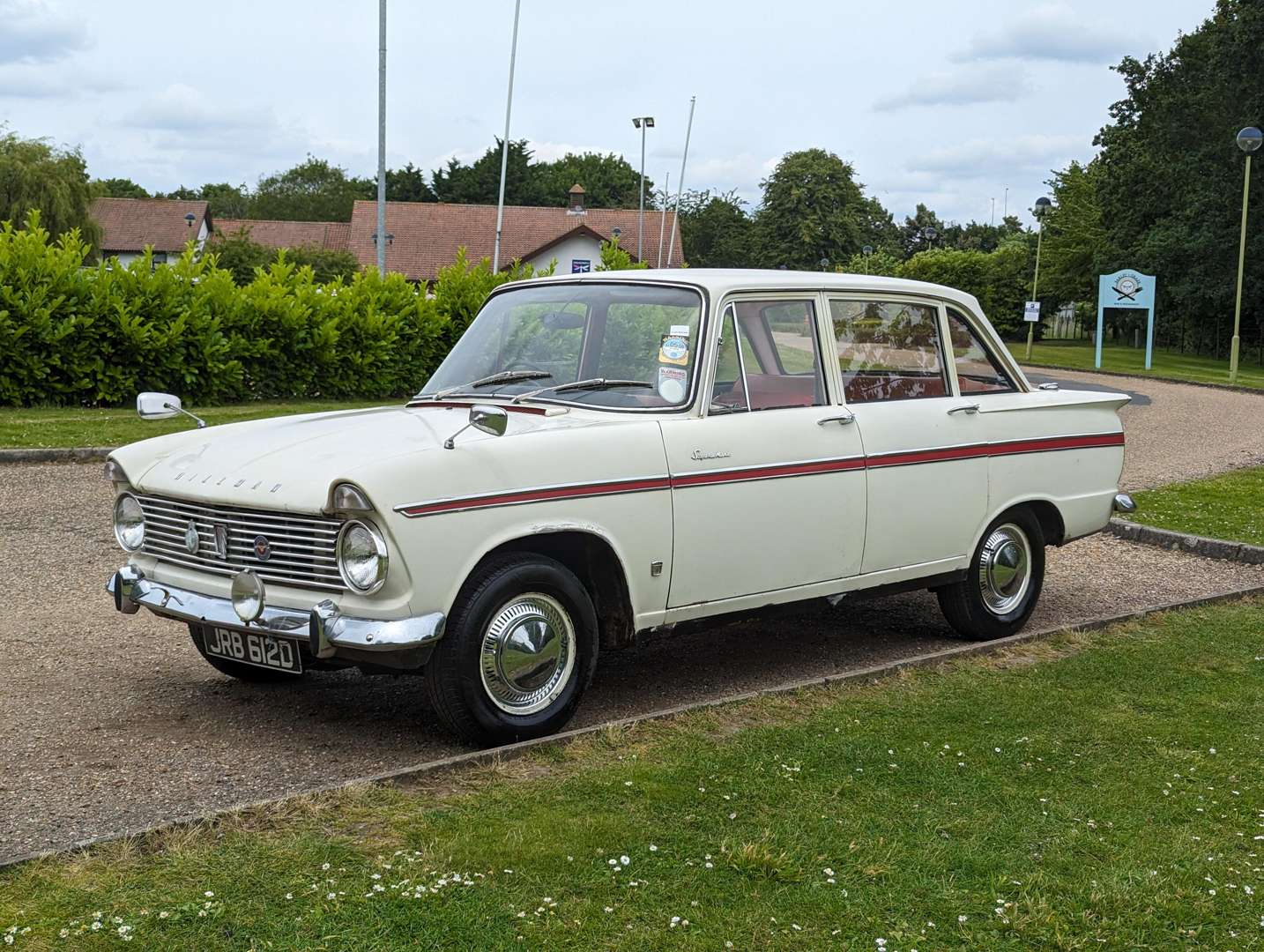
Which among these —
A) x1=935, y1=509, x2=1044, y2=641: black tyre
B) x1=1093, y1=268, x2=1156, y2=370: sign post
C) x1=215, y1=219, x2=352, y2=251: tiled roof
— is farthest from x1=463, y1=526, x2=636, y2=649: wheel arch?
x1=215, y1=219, x2=352, y2=251: tiled roof

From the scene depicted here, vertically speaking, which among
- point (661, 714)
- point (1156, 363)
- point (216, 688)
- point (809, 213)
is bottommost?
point (216, 688)

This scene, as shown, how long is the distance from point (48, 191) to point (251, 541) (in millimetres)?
50679

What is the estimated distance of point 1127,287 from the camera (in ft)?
140

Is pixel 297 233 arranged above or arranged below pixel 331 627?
above

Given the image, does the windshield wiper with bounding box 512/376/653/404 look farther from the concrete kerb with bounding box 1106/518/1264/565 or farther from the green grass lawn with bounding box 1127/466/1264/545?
the green grass lawn with bounding box 1127/466/1264/545

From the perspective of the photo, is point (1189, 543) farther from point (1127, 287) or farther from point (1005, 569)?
point (1127, 287)

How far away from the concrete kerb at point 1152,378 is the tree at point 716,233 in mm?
58647

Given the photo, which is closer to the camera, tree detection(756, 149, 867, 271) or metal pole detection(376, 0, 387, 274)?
metal pole detection(376, 0, 387, 274)

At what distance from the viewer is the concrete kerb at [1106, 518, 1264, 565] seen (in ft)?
34.0

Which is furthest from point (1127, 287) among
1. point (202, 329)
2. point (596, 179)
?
point (596, 179)

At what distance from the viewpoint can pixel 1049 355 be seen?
50.4m

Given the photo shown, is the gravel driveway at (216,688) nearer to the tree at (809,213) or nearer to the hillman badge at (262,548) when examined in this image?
the hillman badge at (262,548)

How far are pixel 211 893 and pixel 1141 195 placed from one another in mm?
57871

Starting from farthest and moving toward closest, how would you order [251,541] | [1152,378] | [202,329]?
[1152,378] → [202,329] → [251,541]
